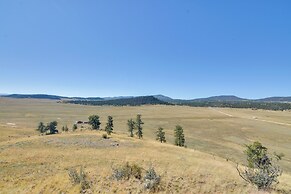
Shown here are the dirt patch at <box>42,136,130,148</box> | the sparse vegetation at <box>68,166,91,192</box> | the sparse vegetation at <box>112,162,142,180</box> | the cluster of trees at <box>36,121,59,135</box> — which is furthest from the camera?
the cluster of trees at <box>36,121,59,135</box>

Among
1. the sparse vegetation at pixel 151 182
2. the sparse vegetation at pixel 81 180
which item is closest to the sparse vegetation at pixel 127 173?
the sparse vegetation at pixel 151 182

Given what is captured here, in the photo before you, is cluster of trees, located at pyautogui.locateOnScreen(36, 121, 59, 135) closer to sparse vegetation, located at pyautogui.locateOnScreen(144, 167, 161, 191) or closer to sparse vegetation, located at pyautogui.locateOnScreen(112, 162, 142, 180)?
sparse vegetation, located at pyautogui.locateOnScreen(112, 162, 142, 180)

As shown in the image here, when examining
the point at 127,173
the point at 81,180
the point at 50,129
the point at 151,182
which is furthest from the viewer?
the point at 50,129

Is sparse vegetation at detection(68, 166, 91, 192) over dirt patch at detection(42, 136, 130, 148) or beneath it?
beneath

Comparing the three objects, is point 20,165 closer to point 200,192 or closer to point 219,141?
point 200,192

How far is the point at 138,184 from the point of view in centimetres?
3478

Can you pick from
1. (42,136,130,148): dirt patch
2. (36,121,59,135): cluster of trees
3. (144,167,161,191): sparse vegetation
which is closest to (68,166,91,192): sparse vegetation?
(144,167,161,191): sparse vegetation

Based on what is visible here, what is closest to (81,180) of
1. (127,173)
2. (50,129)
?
(127,173)

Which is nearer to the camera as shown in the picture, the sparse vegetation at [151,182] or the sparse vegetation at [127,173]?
the sparse vegetation at [151,182]

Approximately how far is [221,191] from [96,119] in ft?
275

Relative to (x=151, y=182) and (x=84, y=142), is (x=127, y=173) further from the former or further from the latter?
(x=84, y=142)

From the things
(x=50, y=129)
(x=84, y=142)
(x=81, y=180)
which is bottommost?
(x=81, y=180)

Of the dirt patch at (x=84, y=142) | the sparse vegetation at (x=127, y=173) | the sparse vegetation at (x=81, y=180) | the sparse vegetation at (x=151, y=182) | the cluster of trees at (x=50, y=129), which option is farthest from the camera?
the cluster of trees at (x=50, y=129)

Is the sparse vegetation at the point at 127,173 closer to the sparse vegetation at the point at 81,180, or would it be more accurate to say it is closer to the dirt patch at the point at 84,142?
the sparse vegetation at the point at 81,180
